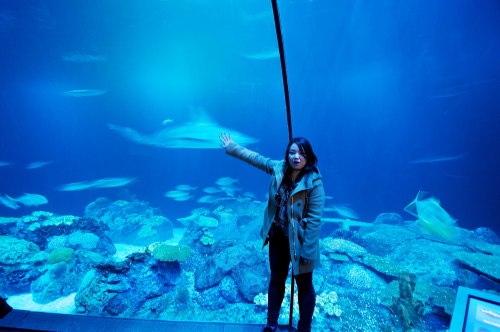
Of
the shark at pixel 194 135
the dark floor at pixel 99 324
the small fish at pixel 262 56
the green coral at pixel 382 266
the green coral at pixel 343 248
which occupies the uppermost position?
the small fish at pixel 262 56

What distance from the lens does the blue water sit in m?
13.7

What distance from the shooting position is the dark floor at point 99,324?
68.4 inches

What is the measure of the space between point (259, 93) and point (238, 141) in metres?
8.48

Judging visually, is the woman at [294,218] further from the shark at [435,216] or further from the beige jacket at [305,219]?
the shark at [435,216]

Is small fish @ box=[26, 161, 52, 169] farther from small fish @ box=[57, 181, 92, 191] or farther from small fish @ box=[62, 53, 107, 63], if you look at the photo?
small fish @ box=[62, 53, 107, 63]

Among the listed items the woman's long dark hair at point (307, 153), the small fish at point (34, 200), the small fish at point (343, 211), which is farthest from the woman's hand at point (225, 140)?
the small fish at point (34, 200)

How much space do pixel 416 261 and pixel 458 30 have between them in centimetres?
1645

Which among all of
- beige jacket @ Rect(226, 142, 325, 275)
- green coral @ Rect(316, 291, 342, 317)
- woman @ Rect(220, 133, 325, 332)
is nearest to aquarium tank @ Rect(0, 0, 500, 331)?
green coral @ Rect(316, 291, 342, 317)

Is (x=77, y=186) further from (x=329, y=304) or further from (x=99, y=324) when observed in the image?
(x=329, y=304)

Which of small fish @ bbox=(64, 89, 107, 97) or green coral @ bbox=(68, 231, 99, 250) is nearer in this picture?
green coral @ bbox=(68, 231, 99, 250)

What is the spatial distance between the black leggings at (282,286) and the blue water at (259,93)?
13963 mm

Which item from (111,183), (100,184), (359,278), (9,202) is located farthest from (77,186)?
(359,278)

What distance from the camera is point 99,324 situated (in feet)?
5.89

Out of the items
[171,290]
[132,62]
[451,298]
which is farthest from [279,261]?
[132,62]
